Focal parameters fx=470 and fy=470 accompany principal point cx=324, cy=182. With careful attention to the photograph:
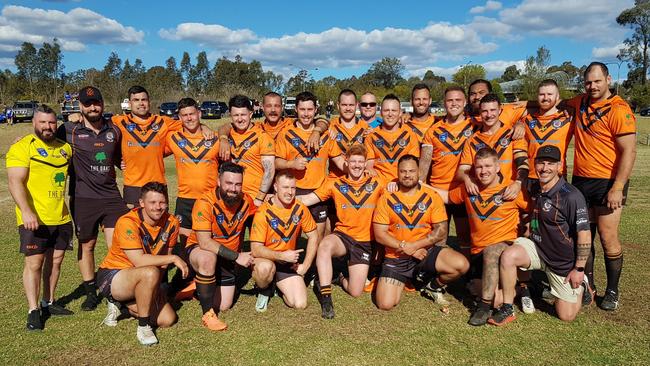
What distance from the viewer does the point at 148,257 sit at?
4422 millimetres

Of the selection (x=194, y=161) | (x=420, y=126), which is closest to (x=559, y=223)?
(x=420, y=126)

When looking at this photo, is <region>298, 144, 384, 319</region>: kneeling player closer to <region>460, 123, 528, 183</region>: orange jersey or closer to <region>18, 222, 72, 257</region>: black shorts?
<region>460, 123, 528, 183</region>: orange jersey

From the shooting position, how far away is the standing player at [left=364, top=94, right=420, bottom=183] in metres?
5.71

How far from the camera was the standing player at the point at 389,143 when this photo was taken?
5.71 meters

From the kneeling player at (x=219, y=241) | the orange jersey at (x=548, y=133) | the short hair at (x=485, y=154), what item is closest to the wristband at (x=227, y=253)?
the kneeling player at (x=219, y=241)

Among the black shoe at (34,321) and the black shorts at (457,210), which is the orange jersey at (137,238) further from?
the black shorts at (457,210)

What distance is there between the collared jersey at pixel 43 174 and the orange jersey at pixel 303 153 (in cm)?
240

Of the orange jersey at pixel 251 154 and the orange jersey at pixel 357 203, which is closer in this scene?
the orange jersey at pixel 357 203

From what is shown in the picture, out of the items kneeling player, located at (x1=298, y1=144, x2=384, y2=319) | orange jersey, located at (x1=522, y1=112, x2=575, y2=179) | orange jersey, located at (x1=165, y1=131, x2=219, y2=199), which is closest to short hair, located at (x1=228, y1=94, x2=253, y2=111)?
orange jersey, located at (x1=165, y1=131, x2=219, y2=199)

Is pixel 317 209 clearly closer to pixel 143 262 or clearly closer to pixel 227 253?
pixel 227 253

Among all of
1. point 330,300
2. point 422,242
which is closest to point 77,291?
point 330,300

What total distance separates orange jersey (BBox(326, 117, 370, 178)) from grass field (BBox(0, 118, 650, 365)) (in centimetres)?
182

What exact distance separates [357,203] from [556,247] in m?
2.13

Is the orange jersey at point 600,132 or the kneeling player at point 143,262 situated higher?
the orange jersey at point 600,132
